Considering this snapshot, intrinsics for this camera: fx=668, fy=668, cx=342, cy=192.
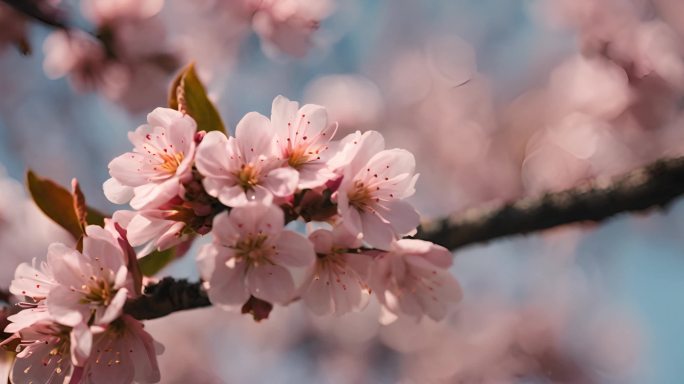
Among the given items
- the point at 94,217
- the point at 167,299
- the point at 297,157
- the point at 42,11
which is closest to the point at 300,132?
the point at 297,157

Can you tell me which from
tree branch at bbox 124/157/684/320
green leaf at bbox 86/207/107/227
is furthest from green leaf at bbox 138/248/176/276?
tree branch at bbox 124/157/684/320

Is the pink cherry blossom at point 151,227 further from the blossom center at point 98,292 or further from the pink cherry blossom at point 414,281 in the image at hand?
the pink cherry blossom at point 414,281

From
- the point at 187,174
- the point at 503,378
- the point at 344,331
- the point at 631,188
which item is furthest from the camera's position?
the point at 344,331

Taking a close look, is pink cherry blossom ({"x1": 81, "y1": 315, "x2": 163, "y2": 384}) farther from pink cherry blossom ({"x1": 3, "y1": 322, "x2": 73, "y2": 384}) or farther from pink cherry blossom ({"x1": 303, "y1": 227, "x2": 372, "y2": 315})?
pink cherry blossom ({"x1": 303, "y1": 227, "x2": 372, "y2": 315})

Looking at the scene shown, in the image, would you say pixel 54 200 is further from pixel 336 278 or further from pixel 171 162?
pixel 336 278

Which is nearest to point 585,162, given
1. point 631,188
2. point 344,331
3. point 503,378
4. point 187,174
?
point 503,378

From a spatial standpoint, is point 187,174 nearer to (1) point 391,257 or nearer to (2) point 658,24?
(1) point 391,257

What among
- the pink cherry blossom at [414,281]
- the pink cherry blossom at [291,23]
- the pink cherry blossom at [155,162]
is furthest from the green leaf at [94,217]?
the pink cherry blossom at [291,23]
